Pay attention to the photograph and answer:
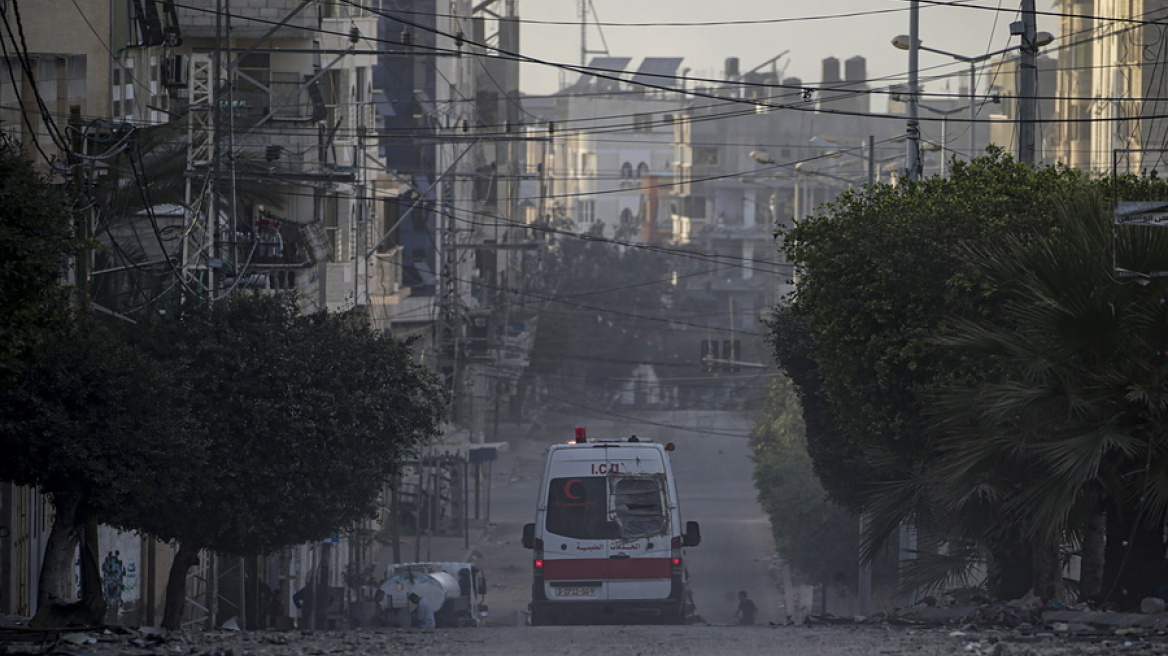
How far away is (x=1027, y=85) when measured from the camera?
19.8 meters

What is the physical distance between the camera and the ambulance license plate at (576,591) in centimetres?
2123

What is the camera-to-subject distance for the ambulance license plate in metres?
21.2

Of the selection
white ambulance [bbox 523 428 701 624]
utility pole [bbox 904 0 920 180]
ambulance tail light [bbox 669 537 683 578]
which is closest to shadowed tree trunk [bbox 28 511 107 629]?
white ambulance [bbox 523 428 701 624]

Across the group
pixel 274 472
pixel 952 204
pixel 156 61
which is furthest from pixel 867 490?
pixel 156 61

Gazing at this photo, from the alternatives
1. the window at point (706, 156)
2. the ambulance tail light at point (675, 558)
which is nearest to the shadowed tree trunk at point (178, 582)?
the ambulance tail light at point (675, 558)

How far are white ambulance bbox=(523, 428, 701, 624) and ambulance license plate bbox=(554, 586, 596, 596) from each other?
1 cm

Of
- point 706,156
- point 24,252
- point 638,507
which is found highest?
point 706,156

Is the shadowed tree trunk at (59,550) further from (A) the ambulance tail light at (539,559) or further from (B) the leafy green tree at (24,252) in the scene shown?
(A) the ambulance tail light at (539,559)

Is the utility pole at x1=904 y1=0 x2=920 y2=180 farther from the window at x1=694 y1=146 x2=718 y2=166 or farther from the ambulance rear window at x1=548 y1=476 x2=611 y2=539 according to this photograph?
the window at x1=694 y1=146 x2=718 y2=166

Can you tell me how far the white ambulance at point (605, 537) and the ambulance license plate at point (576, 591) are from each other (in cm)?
1

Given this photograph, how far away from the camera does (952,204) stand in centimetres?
1734

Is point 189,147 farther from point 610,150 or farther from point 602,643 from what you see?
point 610,150

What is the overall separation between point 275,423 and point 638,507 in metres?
5.19

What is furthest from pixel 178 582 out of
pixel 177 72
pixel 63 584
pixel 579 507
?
pixel 177 72
